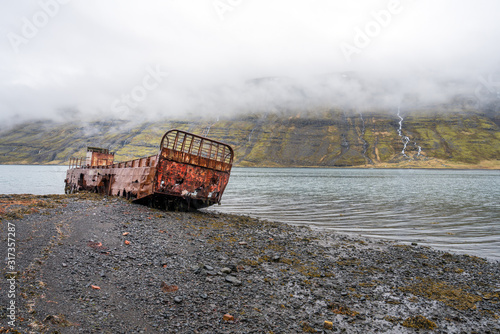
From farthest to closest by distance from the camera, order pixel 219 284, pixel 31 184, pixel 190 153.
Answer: pixel 31 184 → pixel 190 153 → pixel 219 284

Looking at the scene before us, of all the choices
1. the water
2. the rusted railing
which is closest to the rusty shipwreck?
the rusted railing

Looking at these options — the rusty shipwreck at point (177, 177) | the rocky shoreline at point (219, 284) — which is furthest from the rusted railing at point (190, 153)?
the rocky shoreline at point (219, 284)

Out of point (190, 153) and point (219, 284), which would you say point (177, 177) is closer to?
point (190, 153)

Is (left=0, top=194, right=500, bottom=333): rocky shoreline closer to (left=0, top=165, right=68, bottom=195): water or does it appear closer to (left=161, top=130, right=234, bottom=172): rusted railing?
(left=161, top=130, right=234, bottom=172): rusted railing

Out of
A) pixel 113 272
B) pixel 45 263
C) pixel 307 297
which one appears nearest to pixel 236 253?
pixel 307 297

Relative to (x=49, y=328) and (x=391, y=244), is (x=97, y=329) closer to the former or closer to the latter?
(x=49, y=328)

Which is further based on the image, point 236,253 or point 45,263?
point 236,253

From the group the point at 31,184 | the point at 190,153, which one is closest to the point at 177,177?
the point at 190,153

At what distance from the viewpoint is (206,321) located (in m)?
7.33

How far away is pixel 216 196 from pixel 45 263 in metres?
15.2

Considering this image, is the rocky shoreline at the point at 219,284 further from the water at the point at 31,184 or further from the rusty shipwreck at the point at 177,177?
the water at the point at 31,184

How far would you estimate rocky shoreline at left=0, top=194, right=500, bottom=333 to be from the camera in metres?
7.14

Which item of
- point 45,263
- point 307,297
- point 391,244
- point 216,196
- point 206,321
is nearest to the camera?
point 206,321

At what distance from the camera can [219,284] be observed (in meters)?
9.51
